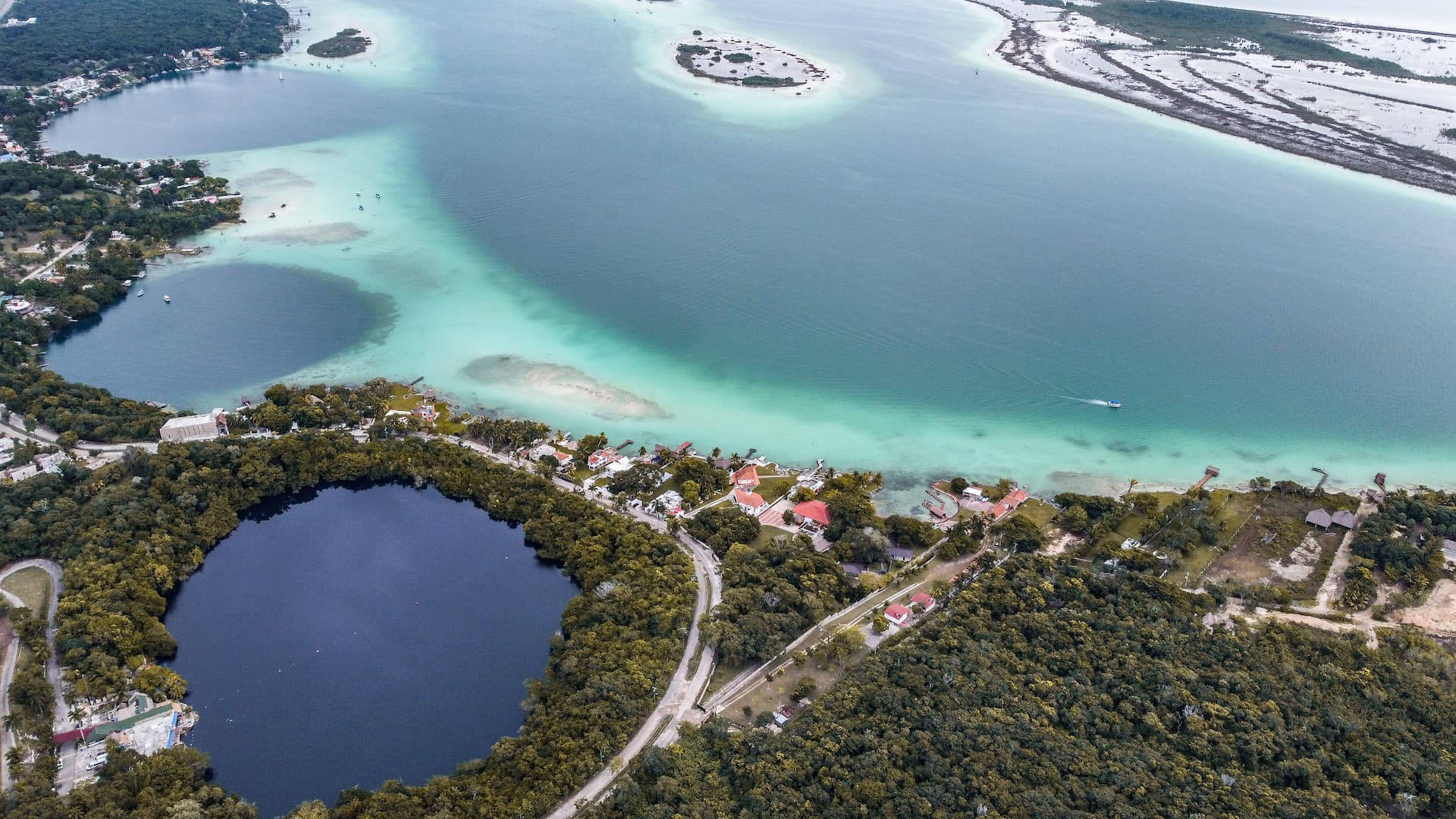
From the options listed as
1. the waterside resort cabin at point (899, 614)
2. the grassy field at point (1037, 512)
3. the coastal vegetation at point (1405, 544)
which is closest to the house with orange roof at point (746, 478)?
the waterside resort cabin at point (899, 614)

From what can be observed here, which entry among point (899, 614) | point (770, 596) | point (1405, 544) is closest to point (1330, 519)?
point (1405, 544)

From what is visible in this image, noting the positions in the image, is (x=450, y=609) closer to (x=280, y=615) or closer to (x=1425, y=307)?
(x=280, y=615)

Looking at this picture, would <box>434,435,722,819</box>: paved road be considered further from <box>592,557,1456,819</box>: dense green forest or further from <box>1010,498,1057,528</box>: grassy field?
<box>1010,498,1057,528</box>: grassy field

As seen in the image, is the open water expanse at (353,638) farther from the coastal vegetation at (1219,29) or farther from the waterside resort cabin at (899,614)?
the coastal vegetation at (1219,29)

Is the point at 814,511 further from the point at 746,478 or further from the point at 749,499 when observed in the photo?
the point at 746,478

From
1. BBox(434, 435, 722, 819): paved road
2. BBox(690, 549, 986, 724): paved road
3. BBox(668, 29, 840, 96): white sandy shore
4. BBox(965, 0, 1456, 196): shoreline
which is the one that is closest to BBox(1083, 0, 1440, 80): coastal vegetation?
BBox(965, 0, 1456, 196): shoreline
